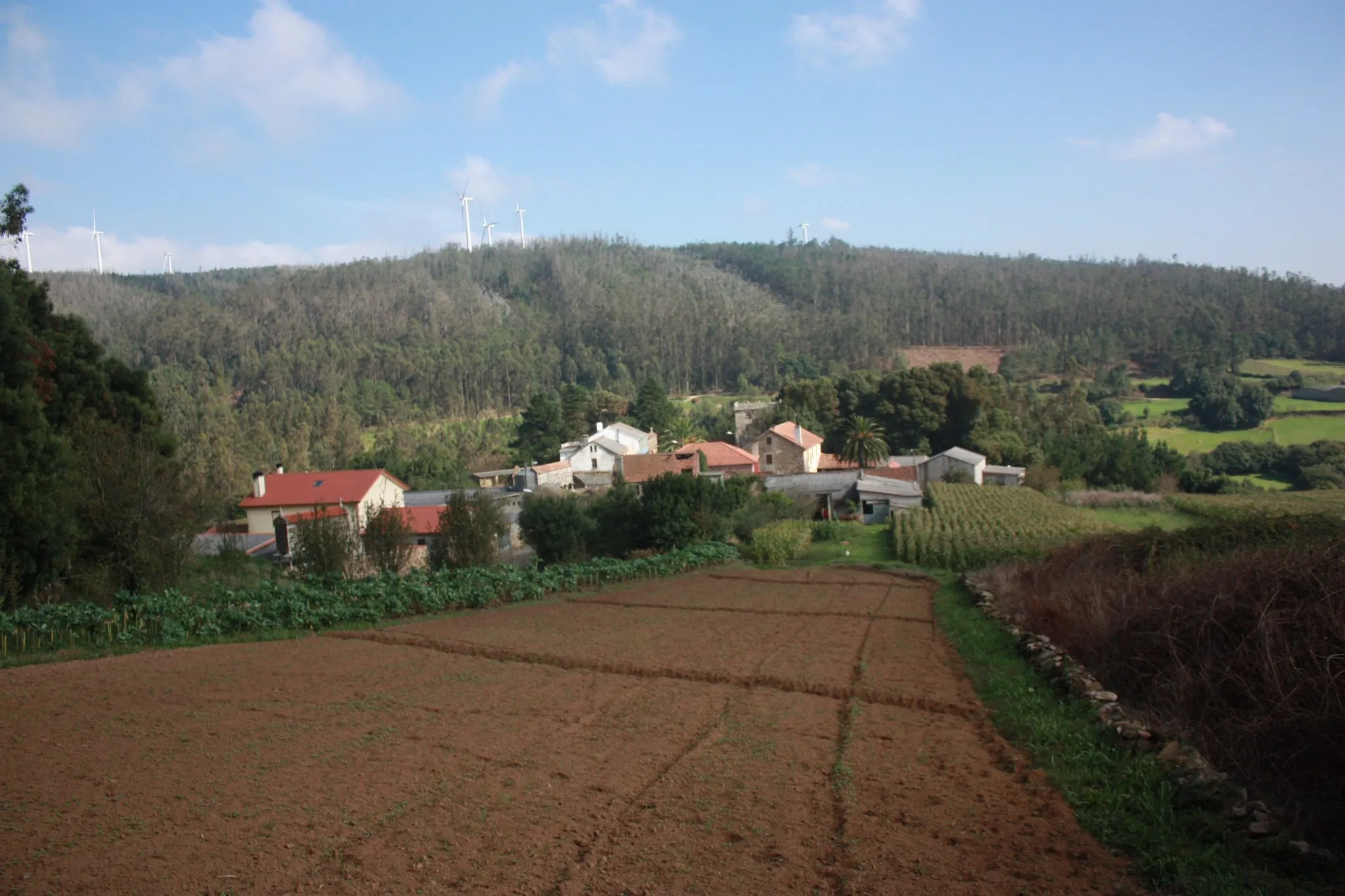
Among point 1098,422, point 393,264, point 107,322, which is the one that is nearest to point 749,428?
point 1098,422

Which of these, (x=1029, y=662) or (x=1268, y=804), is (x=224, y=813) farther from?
(x=1029, y=662)

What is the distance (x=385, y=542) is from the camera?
1038 inches

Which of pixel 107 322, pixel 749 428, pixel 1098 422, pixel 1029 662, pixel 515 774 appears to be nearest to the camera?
pixel 515 774

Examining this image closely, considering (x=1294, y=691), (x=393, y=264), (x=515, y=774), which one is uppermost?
(x=393, y=264)

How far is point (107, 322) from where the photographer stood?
12656 centimetres

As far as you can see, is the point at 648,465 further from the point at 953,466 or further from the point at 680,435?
the point at 953,466

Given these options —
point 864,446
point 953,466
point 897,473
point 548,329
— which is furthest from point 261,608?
point 548,329

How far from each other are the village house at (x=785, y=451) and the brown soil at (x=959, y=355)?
50.7m

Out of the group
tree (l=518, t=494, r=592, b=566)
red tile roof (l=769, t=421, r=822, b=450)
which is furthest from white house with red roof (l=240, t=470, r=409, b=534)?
red tile roof (l=769, t=421, r=822, b=450)

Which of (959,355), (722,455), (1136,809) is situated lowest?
(722,455)

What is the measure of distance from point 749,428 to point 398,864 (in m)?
72.8

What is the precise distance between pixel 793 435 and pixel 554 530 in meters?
34.1

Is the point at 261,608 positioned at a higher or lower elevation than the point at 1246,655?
lower

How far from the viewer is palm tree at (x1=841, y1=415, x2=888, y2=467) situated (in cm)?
6016
